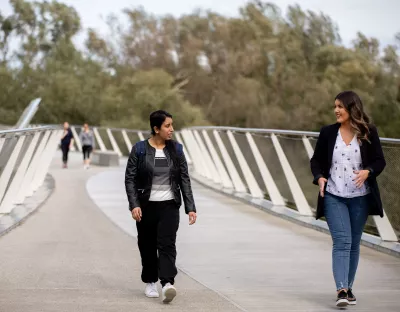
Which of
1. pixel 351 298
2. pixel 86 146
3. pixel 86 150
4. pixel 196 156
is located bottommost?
pixel 86 150

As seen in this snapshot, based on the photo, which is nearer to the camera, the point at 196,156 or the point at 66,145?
the point at 196,156

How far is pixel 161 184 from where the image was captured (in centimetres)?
853

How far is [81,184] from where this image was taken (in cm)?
2462

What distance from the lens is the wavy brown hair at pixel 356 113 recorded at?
815 cm

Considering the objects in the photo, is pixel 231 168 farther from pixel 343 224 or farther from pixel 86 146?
pixel 86 146

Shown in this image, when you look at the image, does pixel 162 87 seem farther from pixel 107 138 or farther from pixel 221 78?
pixel 107 138

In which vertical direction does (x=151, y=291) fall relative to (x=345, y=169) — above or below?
below

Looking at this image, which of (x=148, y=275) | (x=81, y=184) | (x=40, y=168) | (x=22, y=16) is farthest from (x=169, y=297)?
(x=22, y=16)

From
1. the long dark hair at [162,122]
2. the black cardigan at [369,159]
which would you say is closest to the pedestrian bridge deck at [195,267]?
the black cardigan at [369,159]

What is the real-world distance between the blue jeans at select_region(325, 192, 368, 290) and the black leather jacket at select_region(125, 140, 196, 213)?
1.11m

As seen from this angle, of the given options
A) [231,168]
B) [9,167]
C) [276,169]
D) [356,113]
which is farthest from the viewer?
[231,168]

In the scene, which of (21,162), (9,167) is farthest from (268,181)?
(9,167)

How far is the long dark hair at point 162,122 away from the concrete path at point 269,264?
46.2 inches

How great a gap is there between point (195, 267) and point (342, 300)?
105 inches
